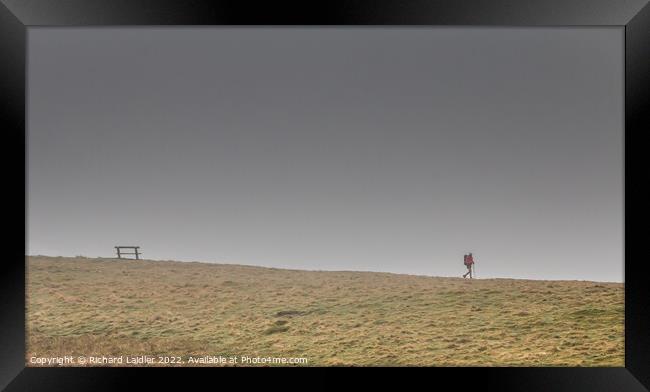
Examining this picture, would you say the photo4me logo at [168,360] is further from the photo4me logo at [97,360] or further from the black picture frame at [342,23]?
the black picture frame at [342,23]

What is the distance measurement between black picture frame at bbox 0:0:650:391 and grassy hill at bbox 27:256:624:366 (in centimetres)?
513

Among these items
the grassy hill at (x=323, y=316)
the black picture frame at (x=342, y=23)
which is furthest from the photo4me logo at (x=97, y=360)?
the black picture frame at (x=342, y=23)

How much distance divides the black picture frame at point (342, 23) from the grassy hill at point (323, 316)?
513cm

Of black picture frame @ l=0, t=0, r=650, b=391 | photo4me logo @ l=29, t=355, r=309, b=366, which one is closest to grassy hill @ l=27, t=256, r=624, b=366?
photo4me logo @ l=29, t=355, r=309, b=366

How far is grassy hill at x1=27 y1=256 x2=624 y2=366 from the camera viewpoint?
916cm

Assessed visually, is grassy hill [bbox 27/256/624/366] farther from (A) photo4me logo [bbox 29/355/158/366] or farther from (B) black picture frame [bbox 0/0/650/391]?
(B) black picture frame [bbox 0/0/650/391]

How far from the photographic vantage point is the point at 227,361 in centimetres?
884

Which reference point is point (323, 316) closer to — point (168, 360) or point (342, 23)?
point (168, 360)

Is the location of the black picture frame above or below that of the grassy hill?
above

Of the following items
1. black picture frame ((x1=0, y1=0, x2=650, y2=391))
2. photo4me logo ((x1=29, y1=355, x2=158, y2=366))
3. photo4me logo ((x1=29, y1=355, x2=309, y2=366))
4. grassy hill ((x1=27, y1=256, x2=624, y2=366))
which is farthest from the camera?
grassy hill ((x1=27, y1=256, x2=624, y2=366))

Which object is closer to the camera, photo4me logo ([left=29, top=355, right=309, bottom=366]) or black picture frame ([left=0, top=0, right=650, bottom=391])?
black picture frame ([left=0, top=0, right=650, bottom=391])

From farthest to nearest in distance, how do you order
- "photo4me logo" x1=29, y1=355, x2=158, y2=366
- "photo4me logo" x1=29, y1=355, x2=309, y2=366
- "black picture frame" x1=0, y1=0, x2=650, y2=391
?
"photo4me logo" x1=29, y1=355, x2=309, y2=366 → "photo4me logo" x1=29, y1=355, x2=158, y2=366 → "black picture frame" x1=0, y1=0, x2=650, y2=391

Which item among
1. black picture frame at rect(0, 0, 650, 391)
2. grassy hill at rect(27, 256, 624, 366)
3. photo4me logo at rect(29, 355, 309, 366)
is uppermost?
black picture frame at rect(0, 0, 650, 391)

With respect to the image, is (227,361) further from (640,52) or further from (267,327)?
(640,52)
